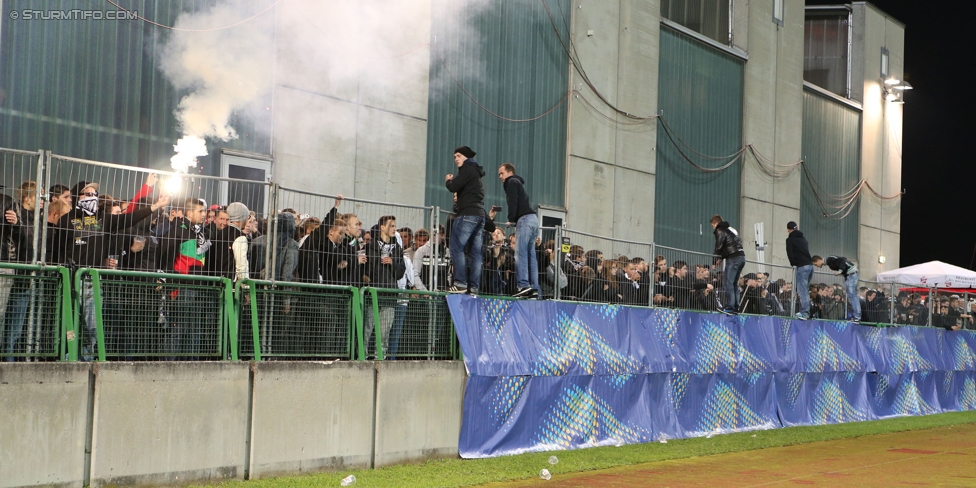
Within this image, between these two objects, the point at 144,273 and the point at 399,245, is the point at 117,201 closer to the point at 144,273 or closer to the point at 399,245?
the point at 144,273

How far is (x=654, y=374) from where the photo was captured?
16.5 meters

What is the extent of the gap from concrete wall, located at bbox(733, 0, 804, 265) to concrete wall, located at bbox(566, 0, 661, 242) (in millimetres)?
4782

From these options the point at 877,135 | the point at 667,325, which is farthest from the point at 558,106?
the point at 877,135

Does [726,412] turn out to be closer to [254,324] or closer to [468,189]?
[468,189]

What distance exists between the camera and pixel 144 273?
10055 mm

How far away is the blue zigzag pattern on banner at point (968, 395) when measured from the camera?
86.2ft

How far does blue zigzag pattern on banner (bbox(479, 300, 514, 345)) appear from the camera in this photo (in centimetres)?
1384

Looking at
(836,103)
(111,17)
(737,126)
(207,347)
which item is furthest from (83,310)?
(836,103)

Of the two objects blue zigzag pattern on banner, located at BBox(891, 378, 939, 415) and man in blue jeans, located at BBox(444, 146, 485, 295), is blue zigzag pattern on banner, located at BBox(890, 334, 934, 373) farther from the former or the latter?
man in blue jeans, located at BBox(444, 146, 485, 295)

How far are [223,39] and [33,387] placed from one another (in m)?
9.13

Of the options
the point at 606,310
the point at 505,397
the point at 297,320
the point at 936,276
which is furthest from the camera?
the point at 936,276

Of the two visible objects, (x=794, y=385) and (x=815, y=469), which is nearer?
(x=815, y=469)

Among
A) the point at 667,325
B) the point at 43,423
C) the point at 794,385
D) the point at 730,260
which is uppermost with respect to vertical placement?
the point at 730,260

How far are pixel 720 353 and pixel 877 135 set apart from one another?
71.8ft
